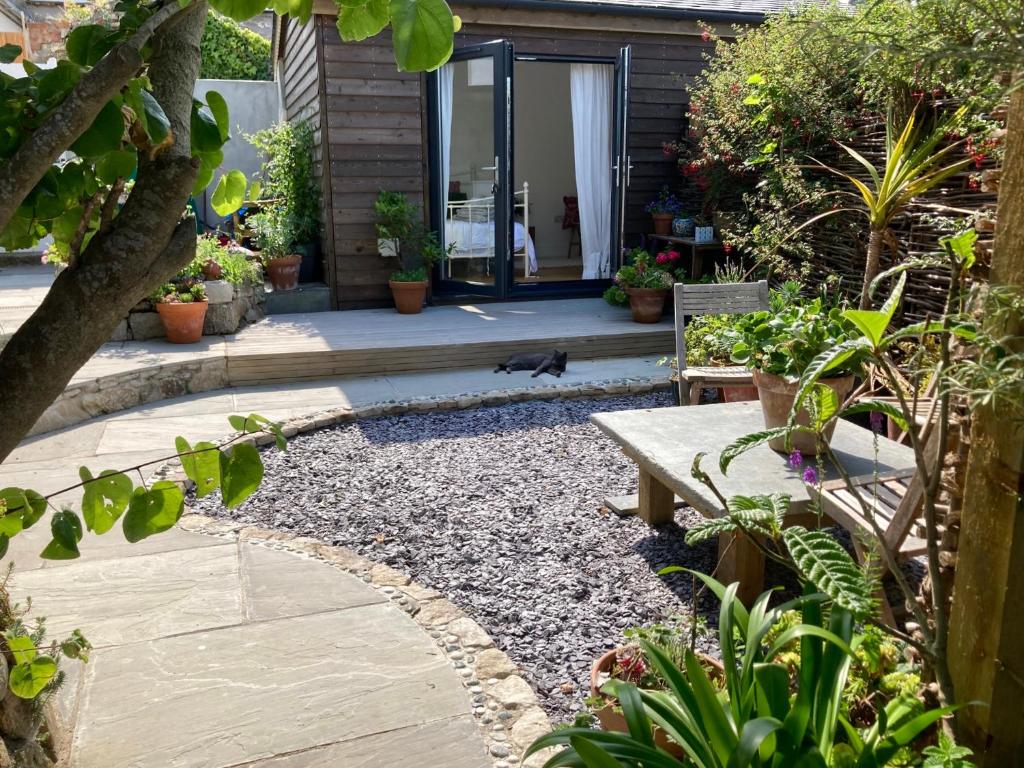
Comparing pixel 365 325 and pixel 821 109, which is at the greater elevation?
pixel 821 109

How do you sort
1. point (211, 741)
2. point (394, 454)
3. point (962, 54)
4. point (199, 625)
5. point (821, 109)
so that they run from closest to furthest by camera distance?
point (962, 54)
point (211, 741)
point (199, 625)
point (394, 454)
point (821, 109)

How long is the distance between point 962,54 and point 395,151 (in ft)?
22.2

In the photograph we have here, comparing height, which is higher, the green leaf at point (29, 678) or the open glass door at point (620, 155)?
the open glass door at point (620, 155)

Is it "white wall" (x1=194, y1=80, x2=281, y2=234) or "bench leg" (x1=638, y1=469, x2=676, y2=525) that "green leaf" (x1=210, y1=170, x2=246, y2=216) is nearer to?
"bench leg" (x1=638, y1=469, x2=676, y2=525)

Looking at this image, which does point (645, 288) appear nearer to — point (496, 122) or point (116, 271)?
point (496, 122)

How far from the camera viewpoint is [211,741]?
208 centimetres

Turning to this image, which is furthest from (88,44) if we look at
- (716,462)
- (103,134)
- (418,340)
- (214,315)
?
(214,315)

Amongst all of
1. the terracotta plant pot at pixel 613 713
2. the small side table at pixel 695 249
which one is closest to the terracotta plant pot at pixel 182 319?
the small side table at pixel 695 249

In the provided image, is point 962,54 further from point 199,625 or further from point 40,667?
point 199,625

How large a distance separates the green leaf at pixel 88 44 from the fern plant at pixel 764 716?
48.5 inches

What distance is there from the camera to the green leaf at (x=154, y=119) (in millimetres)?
912

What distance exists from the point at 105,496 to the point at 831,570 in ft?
3.71

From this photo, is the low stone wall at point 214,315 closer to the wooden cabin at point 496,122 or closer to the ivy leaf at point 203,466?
the wooden cabin at point 496,122

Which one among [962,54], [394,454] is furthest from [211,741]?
[394,454]
